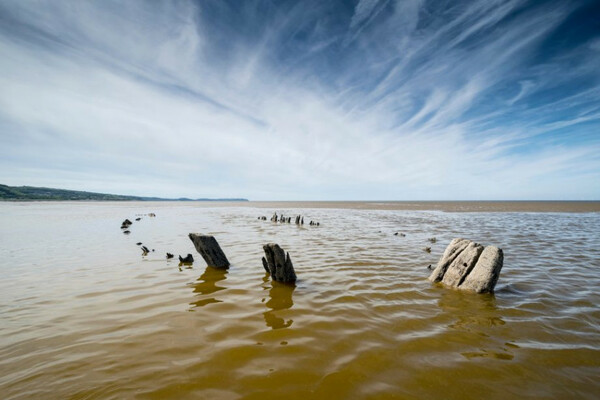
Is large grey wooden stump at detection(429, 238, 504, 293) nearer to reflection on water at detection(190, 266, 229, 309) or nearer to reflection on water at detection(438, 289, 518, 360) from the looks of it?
reflection on water at detection(438, 289, 518, 360)

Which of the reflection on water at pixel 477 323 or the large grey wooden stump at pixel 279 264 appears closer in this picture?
the reflection on water at pixel 477 323

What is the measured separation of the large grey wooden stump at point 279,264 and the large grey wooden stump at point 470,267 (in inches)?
182

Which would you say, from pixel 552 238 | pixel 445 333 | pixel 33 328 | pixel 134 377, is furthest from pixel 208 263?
pixel 552 238

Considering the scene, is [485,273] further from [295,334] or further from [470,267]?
[295,334]

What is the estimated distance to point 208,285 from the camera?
7934 millimetres

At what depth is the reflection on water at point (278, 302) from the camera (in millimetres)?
5438

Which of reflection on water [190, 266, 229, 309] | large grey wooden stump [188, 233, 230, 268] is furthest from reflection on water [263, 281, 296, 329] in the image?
large grey wooden stump [188, 233, 230, 268]

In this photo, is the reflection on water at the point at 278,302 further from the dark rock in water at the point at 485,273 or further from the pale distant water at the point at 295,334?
the dark rock in water at the point at 485,273

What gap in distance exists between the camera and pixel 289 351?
4398 millimetres

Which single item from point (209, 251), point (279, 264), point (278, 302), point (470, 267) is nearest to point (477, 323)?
point (470, 267)

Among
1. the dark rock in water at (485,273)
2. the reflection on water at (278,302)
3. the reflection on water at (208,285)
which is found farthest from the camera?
the dark rock in water at (485,273)

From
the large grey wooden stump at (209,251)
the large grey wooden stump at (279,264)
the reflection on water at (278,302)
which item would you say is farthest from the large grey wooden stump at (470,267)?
the large grey wooden stump at (209,251)

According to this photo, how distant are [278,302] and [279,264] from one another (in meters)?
1.57

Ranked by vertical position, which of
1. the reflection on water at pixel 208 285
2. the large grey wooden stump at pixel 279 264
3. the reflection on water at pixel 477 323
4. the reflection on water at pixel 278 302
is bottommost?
the reflection on water at pixel 208 285
